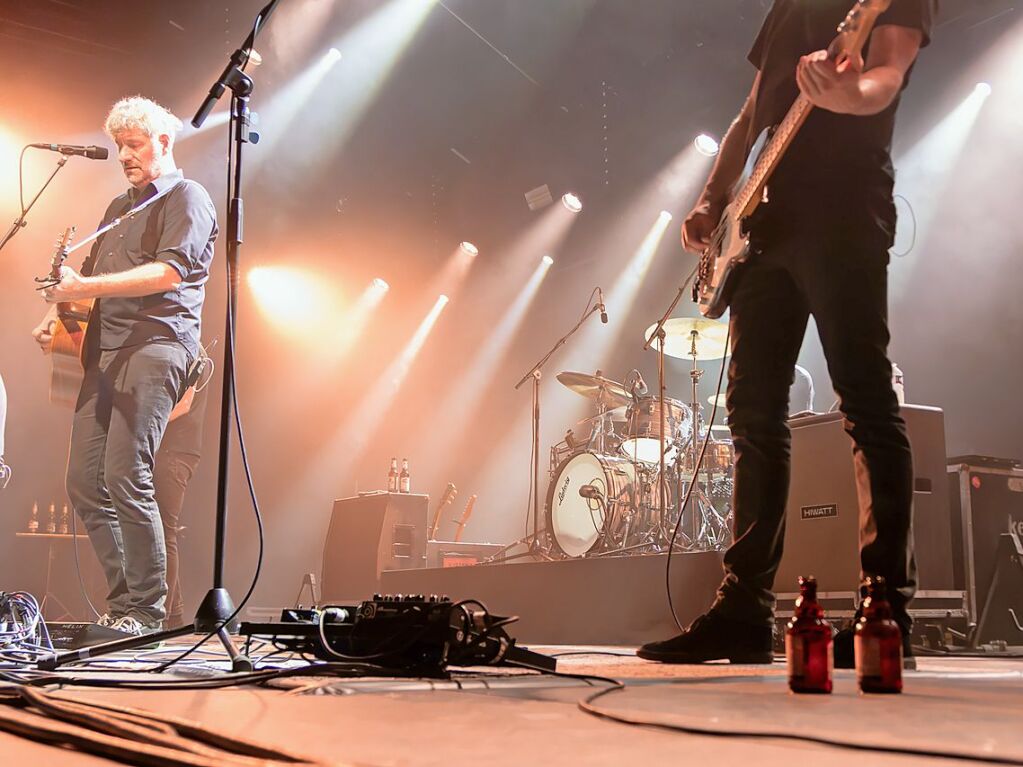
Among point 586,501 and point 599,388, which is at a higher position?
point 599,388

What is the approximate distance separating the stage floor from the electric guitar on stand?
111 cm

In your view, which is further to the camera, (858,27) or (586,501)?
(586,501)

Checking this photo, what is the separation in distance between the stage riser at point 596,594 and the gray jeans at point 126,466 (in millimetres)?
2093

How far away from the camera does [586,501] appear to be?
6441mm

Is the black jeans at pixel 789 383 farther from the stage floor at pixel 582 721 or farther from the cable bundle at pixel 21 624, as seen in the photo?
the cable bundle at pixel 21 624

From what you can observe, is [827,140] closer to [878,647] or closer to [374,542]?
[878,647]

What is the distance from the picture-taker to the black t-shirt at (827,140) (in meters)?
2.14

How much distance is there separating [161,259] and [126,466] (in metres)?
0.69

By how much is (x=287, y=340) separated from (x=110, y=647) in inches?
255

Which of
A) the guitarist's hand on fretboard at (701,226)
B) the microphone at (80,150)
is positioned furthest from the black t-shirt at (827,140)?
the microphone at (80,150)

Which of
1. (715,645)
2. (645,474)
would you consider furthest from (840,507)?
(645,474)

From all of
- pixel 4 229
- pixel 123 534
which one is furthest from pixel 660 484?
pixel 4 229

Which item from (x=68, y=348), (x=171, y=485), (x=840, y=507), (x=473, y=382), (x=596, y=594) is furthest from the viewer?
(x=473, y=382)

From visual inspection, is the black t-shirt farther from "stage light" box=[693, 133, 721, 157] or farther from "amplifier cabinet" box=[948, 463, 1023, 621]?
"stage light" box=[693, 133, 721, 157]
